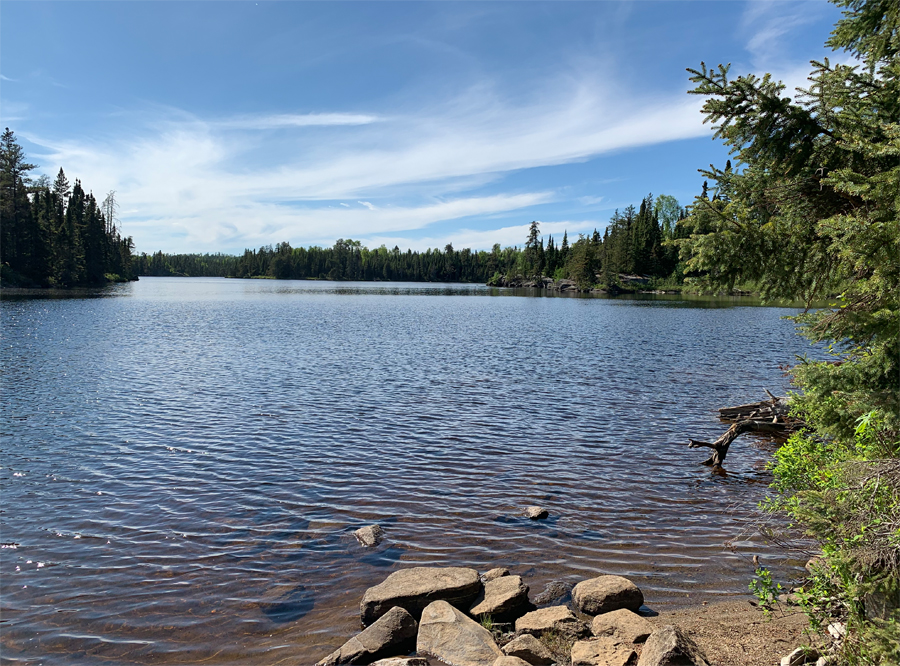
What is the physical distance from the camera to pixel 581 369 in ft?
93.1

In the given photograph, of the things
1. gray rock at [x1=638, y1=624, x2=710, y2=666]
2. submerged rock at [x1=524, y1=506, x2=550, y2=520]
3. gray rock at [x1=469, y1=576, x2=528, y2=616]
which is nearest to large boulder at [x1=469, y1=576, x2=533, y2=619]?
gray rock at [x1=469, y1=576, x2=528, y2=616]

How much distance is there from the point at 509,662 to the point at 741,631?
10.1 ft

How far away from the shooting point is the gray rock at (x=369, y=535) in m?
9.69

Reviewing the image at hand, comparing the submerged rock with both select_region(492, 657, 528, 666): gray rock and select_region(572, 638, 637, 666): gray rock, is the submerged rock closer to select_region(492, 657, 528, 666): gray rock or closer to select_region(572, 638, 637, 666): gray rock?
select_region(572, 638, 637, 666): gray rock

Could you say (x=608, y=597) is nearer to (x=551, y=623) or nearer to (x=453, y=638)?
(x=551, y=623)

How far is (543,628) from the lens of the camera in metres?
7.09

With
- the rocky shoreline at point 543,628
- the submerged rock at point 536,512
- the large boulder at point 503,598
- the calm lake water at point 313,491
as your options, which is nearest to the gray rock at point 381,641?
the rocky shoreline at point 543,628

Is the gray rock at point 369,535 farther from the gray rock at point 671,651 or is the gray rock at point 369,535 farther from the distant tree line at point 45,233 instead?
the distant tree line at point 45,233

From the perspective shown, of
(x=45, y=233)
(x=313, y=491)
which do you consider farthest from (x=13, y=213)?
(x=313, y=491)

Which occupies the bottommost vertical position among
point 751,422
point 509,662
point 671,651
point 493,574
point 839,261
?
point 493,574

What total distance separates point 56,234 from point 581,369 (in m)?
101

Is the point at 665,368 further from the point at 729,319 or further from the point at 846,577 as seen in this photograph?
the point at 729,319

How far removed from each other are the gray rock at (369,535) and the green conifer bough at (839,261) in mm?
6380

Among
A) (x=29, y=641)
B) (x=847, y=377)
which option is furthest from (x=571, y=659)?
(x=29, y=641)
